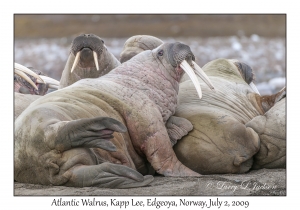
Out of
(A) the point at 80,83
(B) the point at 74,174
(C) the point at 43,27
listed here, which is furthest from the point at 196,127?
(C) the point at 43,27

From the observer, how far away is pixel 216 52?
2095cm

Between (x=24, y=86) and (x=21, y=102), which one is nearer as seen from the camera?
(x=21, y=102)

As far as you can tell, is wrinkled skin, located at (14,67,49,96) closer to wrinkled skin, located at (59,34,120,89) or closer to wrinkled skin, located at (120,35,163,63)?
Answer: wrinkled skin, located at (59,34,120,89)

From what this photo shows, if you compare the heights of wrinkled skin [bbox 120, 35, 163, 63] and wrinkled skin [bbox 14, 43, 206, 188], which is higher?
wrinkled skin [bbox 120, 35, 163, 63]

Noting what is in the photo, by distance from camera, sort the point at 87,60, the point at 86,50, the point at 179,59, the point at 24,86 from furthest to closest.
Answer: the point at 24,86 < the point at 87,60 < the point at 86,50 < the point at 179,59

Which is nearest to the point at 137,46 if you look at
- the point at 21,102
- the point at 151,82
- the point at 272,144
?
the point at 151,82

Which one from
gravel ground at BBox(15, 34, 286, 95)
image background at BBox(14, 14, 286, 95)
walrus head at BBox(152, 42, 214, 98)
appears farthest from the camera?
image background at BBox(14, 14, 286, 95)

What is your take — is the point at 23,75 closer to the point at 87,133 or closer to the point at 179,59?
the point at 179,59

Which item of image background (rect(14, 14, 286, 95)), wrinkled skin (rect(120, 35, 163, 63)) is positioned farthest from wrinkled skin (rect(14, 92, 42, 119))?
image background (rect(14, 14, 286, 95))

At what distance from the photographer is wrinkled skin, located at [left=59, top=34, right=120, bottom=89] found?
800cm

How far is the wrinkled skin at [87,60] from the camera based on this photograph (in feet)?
26.2

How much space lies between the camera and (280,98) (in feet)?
27.6

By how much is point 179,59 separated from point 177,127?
70cm

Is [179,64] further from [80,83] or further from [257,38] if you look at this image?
[257,38]
